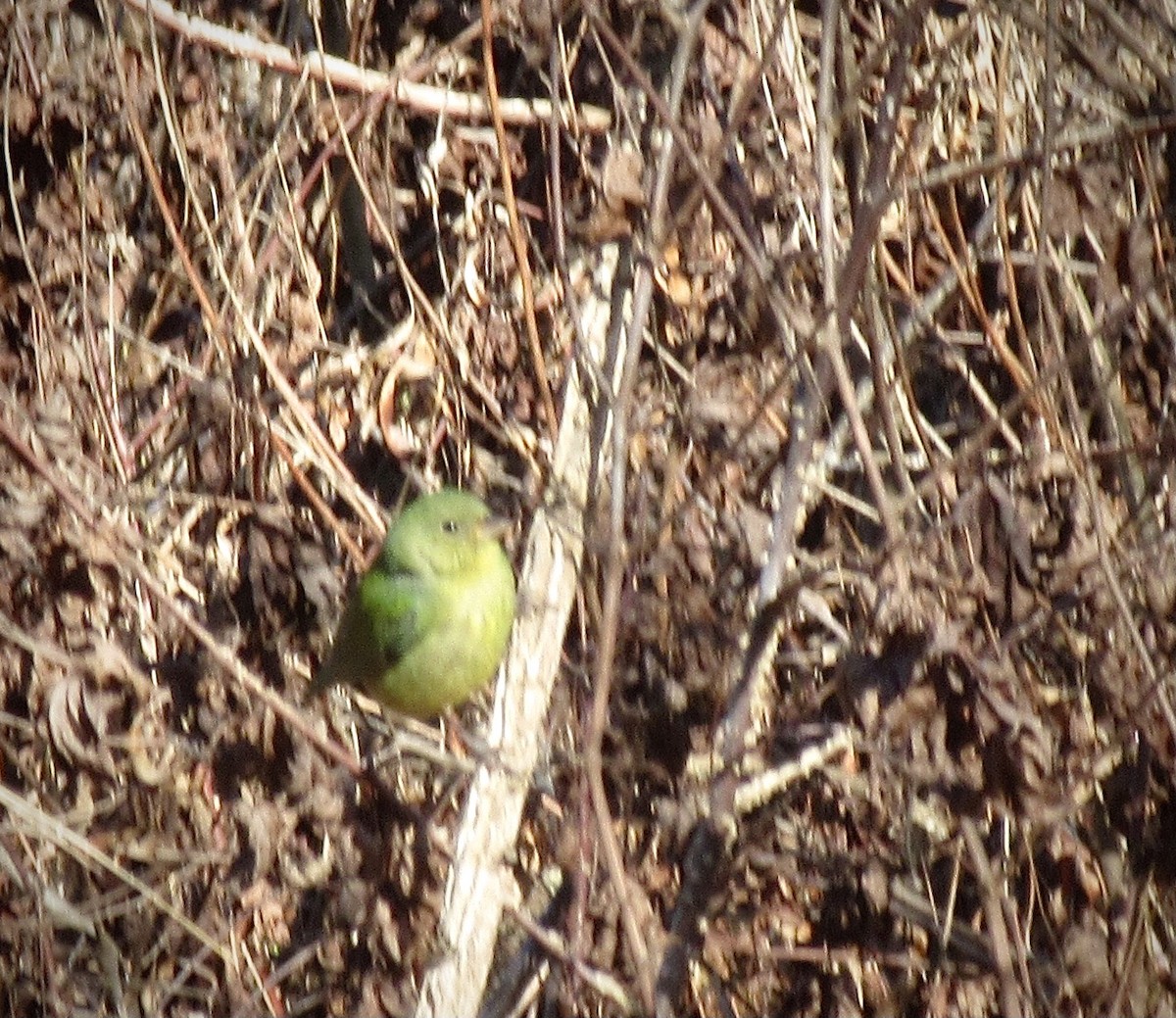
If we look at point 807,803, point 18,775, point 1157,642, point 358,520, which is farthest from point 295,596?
point 1157,642

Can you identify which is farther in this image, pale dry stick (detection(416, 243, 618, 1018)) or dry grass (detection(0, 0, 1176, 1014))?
pale dry stick (detection(416, 243, 618, 1018))

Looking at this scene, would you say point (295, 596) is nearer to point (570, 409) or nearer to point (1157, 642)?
point (570, 409)

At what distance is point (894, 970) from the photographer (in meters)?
4.64

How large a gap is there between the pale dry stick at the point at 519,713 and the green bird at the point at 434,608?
0.31 feet

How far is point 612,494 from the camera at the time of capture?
10.9 feet

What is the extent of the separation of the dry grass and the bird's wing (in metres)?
0.30

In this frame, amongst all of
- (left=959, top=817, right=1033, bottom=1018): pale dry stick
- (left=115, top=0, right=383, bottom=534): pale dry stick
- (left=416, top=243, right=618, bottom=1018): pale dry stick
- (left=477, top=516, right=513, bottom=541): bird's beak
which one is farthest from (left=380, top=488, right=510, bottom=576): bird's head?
(left=959, top=817, right=1033, bottom=1018): pale dry stick

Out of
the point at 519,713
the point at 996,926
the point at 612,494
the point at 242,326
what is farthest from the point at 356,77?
the point at 996,926

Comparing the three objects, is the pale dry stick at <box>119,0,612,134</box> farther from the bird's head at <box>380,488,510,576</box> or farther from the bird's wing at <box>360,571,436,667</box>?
the bird's wing at <box>360,571,436,667</box>

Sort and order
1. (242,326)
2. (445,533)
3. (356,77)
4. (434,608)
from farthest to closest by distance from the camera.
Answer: (356,77), (242,326), (434,608), (445,533)

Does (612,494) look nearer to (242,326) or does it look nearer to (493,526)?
(493,526)

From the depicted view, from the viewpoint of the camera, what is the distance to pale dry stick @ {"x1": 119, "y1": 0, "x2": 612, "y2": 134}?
4.98 meters

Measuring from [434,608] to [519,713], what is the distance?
406 mm

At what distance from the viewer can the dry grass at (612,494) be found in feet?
12.8
